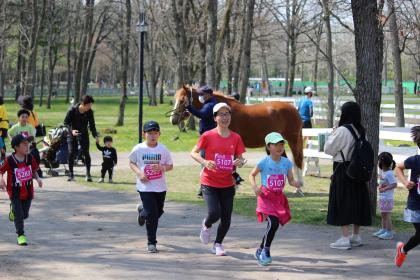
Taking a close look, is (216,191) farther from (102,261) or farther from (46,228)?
(46,228)

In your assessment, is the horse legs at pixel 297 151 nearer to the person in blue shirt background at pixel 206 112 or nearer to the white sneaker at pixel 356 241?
the person in blue shirt background at pixel 206 112

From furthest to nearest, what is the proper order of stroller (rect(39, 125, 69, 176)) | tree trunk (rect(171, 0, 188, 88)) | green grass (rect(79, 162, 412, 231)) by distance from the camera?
tree trunk (rect(171, 0, 188, 88)), stroller (rect(39, 125, 69, 176)), green grass (rect(79, 162, 412, 231))

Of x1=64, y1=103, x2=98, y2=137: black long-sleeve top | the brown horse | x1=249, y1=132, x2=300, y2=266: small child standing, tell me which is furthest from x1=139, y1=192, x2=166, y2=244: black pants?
x1=64, y1=103, x2=98, y2=137: black long-sleeve top

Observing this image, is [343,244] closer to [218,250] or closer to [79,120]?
[218,250]

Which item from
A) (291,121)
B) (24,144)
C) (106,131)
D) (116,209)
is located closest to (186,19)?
(106,131)

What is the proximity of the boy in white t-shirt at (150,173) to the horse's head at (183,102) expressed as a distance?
5436mm

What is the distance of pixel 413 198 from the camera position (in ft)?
26.7

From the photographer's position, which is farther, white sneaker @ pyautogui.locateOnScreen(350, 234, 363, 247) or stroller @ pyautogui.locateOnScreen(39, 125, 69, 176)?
stroller @ pyautogui.locateOnScreen(39, 125, 69, 176)

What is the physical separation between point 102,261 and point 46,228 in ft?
8.27

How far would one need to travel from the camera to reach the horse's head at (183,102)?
47.3ft

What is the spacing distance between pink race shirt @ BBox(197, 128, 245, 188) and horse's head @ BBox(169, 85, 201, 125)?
560cm

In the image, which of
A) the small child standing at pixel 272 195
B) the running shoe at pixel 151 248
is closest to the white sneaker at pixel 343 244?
the small child standing at pixel 272 195

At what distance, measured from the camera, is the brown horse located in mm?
14539

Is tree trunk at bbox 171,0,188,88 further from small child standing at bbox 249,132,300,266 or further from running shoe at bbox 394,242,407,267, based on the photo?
running shoe at bbox 394,242,407,267
